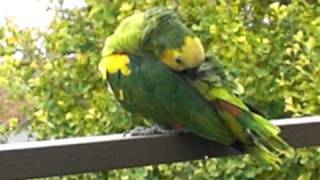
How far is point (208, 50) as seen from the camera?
82.2 inches

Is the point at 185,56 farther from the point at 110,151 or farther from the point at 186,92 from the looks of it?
the point at 110,151

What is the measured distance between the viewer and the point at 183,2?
2.20 m

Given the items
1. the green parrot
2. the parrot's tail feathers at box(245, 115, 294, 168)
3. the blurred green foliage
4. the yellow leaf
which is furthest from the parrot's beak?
the yellow leaf

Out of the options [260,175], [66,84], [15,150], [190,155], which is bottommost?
[260,175]

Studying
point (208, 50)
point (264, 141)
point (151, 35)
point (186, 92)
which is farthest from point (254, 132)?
point (208, 50)

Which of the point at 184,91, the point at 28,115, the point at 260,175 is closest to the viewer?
the point at 184,91

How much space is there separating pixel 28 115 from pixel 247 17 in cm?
75

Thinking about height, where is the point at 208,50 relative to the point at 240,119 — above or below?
below

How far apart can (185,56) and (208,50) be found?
848mm

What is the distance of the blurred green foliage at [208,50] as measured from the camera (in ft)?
6.56

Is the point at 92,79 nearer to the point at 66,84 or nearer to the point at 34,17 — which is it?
the point at 66,84

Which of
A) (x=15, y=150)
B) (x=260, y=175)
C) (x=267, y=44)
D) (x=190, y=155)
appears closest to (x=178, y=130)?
(x=190, y=155)

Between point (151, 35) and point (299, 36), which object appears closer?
point (151, 35)

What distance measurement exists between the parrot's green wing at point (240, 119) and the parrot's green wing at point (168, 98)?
1cm
